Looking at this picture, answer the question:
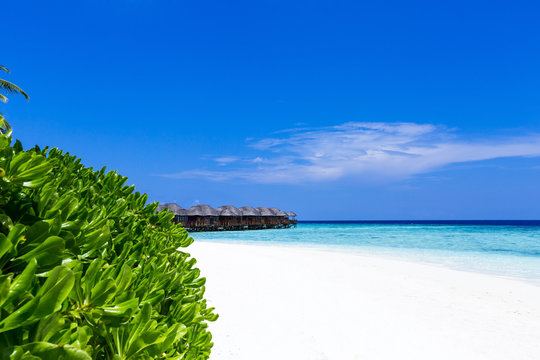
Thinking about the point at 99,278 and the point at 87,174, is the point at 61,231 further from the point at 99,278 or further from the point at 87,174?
the point at 87,174

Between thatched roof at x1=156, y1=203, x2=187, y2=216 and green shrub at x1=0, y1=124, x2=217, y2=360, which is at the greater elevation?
thatched roof at x1=156, y1=203, x2=187, y2=216

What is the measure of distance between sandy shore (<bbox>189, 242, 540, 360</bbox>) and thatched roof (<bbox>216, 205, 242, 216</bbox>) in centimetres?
3890

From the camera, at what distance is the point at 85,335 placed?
746mm

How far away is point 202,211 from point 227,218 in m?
5.82

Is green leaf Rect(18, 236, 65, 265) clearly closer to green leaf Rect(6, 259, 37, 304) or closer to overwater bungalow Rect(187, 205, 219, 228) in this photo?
green leaf Rect(6, 259, 37, 304)

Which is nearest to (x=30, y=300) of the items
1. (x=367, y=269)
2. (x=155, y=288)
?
(x=155, y=288)

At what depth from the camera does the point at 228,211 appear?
48469 millimetres

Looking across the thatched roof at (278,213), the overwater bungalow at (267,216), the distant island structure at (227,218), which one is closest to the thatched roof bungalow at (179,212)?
the distant island structure at (227,218)

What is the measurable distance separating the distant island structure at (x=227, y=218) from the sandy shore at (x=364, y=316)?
108 ft

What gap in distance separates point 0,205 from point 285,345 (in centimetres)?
380

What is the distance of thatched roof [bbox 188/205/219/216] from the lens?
147ft

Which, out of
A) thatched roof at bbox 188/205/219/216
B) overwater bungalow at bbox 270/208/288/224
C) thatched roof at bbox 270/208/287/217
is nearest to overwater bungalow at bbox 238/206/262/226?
thatched roof at bbox 270/208/287/217

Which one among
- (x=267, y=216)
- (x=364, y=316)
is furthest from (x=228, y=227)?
(x=364, y=316)

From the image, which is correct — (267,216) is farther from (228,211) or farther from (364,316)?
(364,316)
